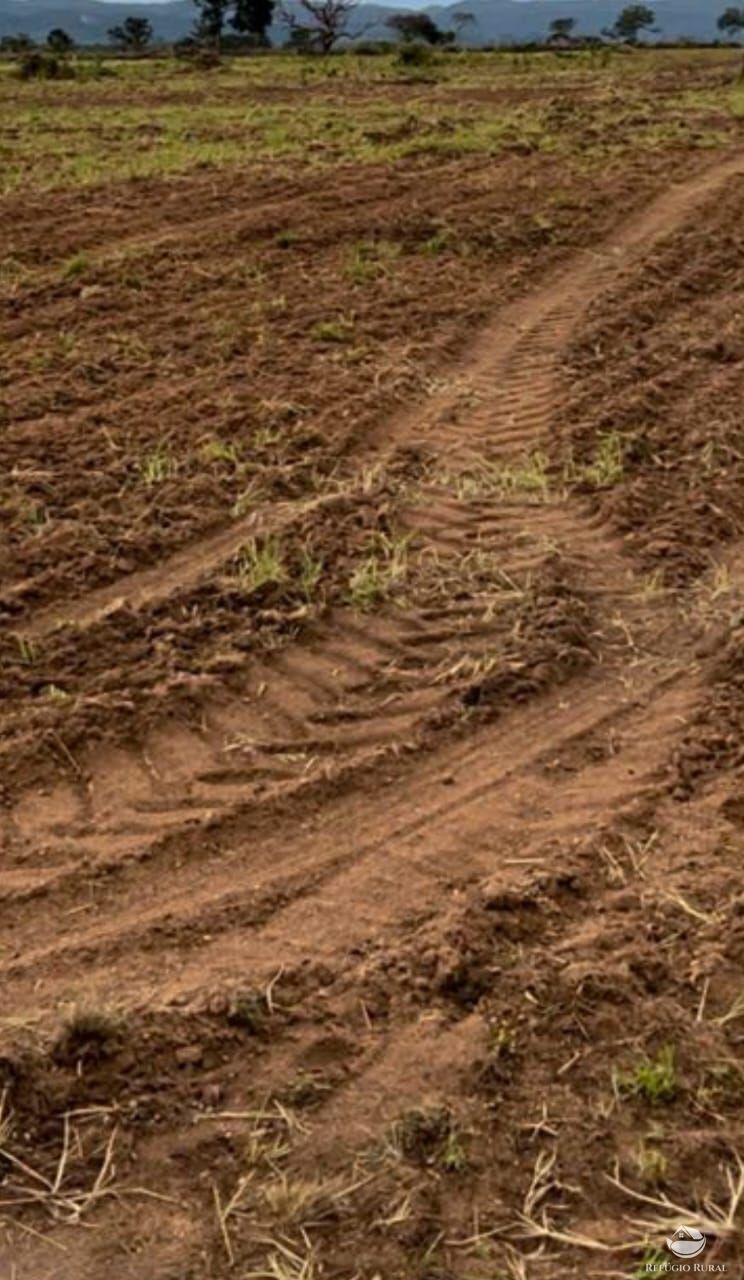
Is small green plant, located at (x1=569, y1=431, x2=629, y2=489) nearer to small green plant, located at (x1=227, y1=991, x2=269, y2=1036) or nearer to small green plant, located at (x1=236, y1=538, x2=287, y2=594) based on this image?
small green plant, located at (x1=236, y1=538, x2=287, y2=594)

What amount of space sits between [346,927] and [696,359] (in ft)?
14.4

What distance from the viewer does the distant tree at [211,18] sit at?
3845 centimetres

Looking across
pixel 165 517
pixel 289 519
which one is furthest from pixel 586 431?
pixel 165 517

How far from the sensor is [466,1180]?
244 cm

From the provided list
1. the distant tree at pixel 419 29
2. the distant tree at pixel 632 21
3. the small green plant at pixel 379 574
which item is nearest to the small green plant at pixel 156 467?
the small green plant at pixel 379 574

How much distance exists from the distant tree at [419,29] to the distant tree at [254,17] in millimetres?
3631

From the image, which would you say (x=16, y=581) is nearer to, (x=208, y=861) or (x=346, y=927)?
(x=208, y=861)

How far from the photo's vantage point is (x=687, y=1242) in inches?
92.4

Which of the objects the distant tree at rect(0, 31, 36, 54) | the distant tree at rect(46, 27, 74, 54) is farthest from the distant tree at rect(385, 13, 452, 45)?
the distant tree at rect(0, 31, 36, 54)

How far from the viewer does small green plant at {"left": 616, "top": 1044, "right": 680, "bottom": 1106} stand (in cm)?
261

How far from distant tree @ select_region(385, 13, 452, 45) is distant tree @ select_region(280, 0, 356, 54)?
299 centimetres
